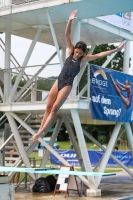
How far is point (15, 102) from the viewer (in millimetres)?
21531

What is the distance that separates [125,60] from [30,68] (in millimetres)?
5386

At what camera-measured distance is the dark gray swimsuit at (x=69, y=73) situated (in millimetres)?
8648

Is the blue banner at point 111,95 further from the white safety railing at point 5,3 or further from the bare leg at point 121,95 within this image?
the white safety railing at point 5,3

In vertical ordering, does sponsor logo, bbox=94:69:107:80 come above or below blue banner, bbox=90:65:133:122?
above

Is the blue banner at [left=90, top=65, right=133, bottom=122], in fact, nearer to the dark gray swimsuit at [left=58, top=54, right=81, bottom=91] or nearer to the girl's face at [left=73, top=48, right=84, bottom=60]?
the dark gray swimsuit at [left=58, top=54, right=81, bottom=91]

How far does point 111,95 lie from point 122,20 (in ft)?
12.8

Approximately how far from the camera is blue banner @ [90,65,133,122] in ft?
66.0

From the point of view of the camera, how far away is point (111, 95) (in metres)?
21.3

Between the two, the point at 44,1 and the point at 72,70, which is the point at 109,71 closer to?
the point at 44,1

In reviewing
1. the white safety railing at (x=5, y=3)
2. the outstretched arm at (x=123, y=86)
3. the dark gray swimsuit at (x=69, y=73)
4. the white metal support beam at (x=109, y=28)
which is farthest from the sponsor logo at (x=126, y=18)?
the dark gray swimsuit at (x=69, y=73)

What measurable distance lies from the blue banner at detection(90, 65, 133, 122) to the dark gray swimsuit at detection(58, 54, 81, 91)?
36.2 feet

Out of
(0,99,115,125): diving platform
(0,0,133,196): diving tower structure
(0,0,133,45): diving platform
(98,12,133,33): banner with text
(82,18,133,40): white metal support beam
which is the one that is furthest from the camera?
(98,12,133,33): banner with text

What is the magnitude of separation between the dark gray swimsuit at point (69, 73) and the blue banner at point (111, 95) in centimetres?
1104

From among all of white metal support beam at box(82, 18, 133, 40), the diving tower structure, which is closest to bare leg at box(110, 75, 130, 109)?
the diving tower structure
